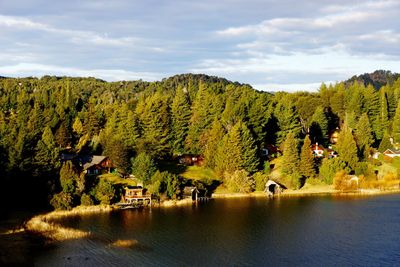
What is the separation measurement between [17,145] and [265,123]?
198 ft

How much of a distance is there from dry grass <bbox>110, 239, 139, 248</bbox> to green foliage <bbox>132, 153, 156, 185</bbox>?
31.6 meters

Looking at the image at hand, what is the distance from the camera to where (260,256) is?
182ft

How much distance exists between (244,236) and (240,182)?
1372 inches

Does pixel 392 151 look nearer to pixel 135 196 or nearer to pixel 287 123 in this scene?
pixel 287 123

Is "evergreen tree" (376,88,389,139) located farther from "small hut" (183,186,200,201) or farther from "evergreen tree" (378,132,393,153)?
"small hut" (183,186,200,201)

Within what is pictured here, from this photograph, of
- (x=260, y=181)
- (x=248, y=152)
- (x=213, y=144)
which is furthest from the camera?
(x=213, y=144)

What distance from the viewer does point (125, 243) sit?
60625 millimetres

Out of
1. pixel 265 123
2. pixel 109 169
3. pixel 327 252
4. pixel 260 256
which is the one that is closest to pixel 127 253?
pixel 260 256

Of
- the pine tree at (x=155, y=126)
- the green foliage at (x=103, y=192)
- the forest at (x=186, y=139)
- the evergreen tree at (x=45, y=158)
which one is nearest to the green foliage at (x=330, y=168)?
the forest at (x=186, y=139)

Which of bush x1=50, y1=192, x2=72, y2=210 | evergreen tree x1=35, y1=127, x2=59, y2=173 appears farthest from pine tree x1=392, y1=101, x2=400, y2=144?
bush x1=50, y1=192, x2=72, y2=210

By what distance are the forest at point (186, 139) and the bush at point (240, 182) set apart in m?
0.21

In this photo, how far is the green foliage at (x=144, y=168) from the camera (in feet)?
307

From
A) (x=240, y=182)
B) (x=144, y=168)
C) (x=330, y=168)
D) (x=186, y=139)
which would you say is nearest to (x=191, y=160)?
(x=186, y=139)

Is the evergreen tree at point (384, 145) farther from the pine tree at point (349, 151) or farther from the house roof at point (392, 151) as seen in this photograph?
the pine tree at point (349, 151)
